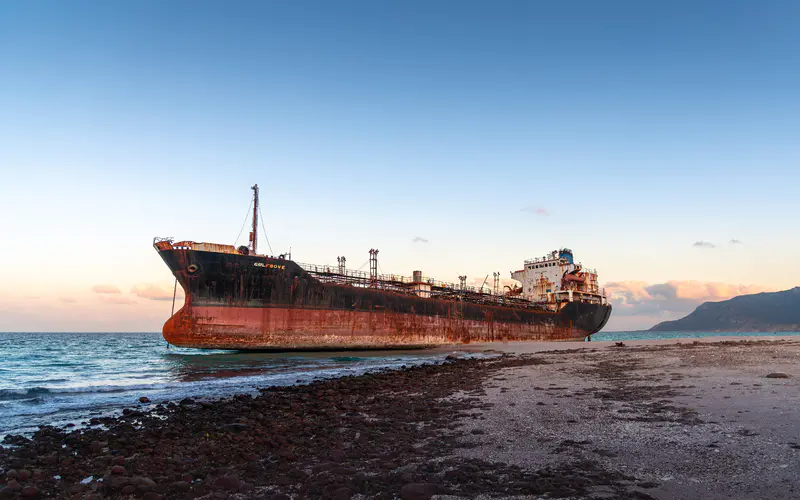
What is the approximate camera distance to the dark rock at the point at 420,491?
4.36 m

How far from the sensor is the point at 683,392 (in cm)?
956

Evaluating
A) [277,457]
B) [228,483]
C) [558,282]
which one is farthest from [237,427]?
[558,282]

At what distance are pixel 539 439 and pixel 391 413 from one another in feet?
11.8

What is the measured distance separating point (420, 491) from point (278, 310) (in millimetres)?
27821

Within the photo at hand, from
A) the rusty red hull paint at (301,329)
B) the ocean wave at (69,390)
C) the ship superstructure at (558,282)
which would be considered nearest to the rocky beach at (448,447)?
the ocean wave at (69,390)

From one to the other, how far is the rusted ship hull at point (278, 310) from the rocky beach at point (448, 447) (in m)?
19.4

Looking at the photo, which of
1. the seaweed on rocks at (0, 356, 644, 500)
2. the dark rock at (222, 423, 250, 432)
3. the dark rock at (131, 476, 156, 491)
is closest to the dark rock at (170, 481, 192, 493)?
the seaweed on rocks at (0, 356, 644, 500)

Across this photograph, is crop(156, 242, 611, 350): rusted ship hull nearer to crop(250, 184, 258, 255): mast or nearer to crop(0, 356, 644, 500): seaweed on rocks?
crop(250, 184, 258, 255): mast

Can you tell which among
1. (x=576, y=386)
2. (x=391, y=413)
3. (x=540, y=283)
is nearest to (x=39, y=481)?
(x=391, y=413)

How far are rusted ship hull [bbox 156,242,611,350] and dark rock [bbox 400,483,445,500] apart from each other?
1082 inches

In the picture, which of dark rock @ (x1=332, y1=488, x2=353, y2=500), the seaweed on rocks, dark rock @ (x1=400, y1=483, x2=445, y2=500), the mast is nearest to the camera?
dark rock @ (x1=400, y1=483, x2=445, y2=500)

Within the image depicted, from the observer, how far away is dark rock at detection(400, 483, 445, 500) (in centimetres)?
436

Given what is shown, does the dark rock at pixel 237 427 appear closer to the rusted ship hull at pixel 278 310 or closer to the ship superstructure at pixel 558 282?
the rusted ship hull at pixel 278 310

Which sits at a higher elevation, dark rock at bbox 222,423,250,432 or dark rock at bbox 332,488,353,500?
dark rock at bbox 332,488,353,500
